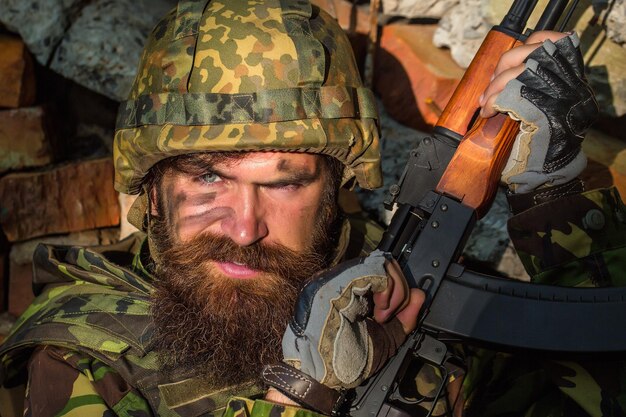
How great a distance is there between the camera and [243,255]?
2.12 m

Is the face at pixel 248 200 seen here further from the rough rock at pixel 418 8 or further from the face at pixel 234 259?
the rough rock at pixel 418 8

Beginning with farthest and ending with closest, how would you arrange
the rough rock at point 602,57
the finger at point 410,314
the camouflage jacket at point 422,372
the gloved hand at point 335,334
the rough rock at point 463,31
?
the rough rock at point 463,31 → the rough rock at point 602,57 → the camouflage jacket at point 422,372 → the finger at point 410,314 → the gloved hand at point 335,334

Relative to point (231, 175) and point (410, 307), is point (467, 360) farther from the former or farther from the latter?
point (231, 175)

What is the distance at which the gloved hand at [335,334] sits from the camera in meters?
1.77

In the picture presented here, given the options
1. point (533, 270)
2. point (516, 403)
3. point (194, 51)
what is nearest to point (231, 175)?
point (194, 51)

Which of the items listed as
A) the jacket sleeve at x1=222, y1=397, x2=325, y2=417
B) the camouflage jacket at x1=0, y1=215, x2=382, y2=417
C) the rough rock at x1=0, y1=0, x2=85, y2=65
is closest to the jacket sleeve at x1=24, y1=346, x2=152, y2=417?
the camouflage jacket at x1=0, y1=215, x2=382, y2=417

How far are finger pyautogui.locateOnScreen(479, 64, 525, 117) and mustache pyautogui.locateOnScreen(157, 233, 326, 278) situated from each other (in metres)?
0.71

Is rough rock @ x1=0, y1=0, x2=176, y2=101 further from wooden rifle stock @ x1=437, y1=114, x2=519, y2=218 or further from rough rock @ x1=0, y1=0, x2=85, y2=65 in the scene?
wooden rifle stock @ x1=437, y1=114, x2=519, y2=218

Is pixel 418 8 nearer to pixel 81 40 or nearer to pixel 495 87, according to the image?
pixel 495 87

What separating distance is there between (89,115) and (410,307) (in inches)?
84.0

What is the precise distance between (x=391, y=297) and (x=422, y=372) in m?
0.57

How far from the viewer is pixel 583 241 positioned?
7.16ft

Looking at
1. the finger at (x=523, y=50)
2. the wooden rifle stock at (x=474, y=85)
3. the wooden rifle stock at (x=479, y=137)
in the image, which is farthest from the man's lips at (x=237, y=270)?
the finger at (x=523, y=50)

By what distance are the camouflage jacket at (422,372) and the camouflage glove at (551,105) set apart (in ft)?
0.57
